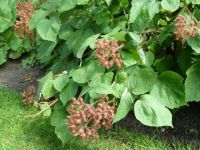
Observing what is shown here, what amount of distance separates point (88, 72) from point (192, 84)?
2.17 ft

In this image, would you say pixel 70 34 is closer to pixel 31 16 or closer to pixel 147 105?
pixel 31 16

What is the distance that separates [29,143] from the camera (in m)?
3.38

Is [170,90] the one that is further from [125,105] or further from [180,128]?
[180,128]

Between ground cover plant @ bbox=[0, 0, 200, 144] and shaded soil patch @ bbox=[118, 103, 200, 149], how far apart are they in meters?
0.42

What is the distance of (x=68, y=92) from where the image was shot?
3076 mm

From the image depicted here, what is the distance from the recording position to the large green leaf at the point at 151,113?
257 centimetres

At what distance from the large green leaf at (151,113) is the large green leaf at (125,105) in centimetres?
6

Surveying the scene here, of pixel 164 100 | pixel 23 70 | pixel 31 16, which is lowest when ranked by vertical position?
pixel 23 70

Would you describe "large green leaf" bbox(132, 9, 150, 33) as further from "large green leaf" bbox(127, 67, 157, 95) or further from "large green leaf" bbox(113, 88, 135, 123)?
"large green leaf" bbox(113, 88, 135, 123)

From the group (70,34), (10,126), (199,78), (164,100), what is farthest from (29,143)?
(199,78)

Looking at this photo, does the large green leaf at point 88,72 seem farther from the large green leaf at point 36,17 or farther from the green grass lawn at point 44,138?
the green grass lawn at point 44,138

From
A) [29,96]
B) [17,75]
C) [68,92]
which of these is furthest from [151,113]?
[17,75]

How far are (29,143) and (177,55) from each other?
1249 millimetres

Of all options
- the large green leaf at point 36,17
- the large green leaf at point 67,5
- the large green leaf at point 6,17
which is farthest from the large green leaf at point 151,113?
the large green leaf at point 6,17
